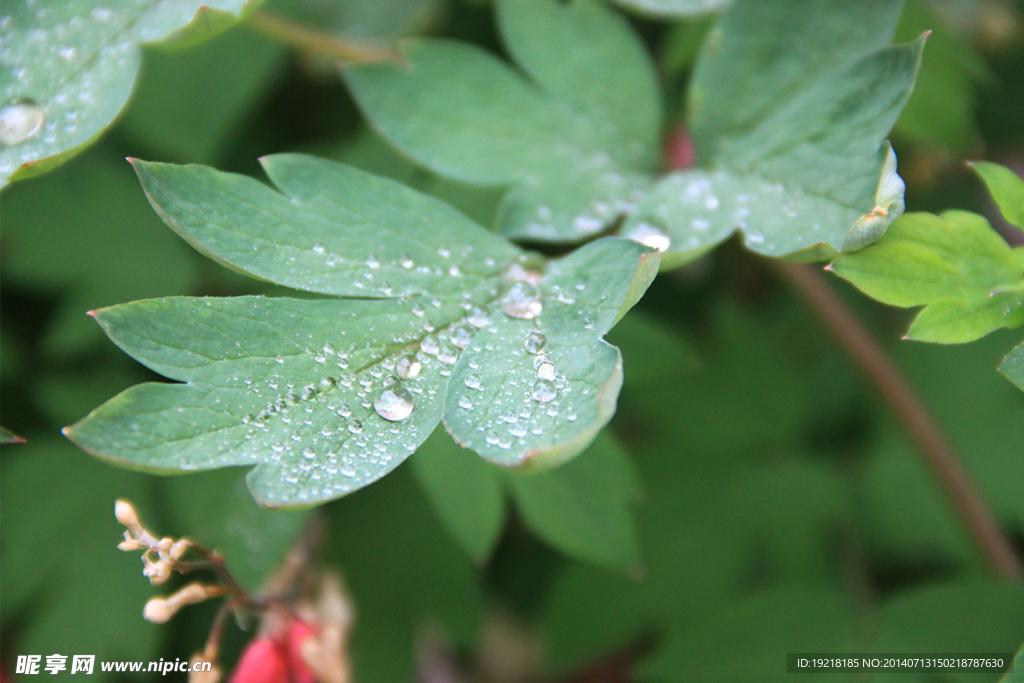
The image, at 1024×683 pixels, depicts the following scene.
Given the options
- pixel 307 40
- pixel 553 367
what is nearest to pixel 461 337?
pixel 553 367

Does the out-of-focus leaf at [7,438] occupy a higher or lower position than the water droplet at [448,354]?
higher

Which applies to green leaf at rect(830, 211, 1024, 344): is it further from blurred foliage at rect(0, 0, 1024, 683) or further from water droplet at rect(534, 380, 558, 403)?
blurred foliage at rect(0, 0, 1024, 683)

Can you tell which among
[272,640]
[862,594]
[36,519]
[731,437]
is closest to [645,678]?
[862,594]

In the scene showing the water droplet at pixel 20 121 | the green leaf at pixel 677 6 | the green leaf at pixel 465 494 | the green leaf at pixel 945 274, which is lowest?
the green leaf at pixel 465 494

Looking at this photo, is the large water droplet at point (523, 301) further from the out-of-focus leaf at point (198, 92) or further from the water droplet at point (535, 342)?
the out-of-focus leaf at point (198, 92)

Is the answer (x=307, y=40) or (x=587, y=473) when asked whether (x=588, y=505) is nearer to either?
(x=587, y=473)

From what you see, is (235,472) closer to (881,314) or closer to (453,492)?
(453,492)

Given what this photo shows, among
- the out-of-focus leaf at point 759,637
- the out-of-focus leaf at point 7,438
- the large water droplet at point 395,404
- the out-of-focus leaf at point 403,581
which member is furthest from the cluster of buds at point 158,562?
the out-of-focus leaf at point 759,637
